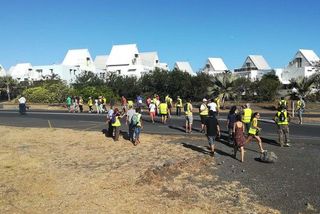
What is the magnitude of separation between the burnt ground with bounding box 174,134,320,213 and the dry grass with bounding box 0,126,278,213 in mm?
430

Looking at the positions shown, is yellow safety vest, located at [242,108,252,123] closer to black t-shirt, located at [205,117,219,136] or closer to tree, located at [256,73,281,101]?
black t-shirt, located at [205,117,219,136]

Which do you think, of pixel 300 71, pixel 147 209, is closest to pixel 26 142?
pixel 147 209

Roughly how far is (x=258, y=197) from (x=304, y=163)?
13.3 ft

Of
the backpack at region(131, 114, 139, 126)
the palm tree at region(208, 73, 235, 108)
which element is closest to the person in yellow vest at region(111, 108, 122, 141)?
the backpack at region(131, 114, 139, 126)

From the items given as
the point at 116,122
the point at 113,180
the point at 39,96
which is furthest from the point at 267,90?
the point at 113,180

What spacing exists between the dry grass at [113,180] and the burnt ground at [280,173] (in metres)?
0.43

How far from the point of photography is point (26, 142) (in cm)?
2023

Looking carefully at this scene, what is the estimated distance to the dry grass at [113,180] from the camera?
1075 cm

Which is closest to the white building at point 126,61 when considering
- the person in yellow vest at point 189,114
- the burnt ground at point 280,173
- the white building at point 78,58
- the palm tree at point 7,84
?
the white building at point 78,58

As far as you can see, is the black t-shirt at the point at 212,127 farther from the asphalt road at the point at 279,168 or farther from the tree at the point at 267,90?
the tree at the point at 267,90

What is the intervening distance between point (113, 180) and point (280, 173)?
5212 millimetres

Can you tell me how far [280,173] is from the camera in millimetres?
13625

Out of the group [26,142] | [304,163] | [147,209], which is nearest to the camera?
[147,209]

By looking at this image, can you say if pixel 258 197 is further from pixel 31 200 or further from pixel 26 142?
pixel 26 142
